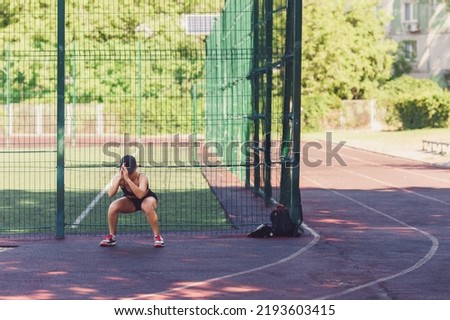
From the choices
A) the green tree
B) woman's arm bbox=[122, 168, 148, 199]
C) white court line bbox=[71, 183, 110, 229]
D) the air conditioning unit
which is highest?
the air conditioning unit

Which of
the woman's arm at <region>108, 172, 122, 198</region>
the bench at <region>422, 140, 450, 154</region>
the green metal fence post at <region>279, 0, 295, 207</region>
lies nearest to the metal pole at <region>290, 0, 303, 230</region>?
the green metal fence post at <region>279, 0, 295, 207</region>

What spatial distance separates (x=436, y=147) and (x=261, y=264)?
3162 centimetres

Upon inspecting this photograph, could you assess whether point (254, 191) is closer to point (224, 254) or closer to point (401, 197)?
point (401, 197)

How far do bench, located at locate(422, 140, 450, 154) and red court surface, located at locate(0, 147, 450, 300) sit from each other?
21706mm

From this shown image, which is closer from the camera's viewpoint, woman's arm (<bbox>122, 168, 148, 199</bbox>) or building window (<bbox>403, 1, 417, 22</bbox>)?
woman's arm (<bbox>122, 168, 148, 199</bbox>)

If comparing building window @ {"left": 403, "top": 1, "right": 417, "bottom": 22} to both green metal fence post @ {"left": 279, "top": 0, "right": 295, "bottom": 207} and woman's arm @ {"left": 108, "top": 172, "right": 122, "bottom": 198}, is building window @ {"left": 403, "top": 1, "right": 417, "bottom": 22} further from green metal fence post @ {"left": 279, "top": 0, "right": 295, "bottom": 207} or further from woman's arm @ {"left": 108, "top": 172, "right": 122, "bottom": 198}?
woman's arm @ {"left": 108, "top": 172, "right": 122, "bottom": 198}

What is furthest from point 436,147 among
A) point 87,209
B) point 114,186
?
point 114,186

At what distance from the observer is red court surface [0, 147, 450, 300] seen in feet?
39.4

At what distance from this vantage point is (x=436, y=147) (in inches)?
1766

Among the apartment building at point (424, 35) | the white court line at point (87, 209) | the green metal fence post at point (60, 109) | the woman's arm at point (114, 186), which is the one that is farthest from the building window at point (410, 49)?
the woman's arm at point (114, 186)

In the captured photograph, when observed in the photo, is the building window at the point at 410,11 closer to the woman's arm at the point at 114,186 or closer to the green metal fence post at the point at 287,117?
the green metal fence post at the point at 287,117

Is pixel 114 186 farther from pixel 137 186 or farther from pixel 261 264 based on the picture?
pixel 261 264

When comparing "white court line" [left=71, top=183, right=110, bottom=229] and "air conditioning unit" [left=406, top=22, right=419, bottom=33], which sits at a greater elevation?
"air conditioning unit" [left=406, top=22, right=419, bottom=33]

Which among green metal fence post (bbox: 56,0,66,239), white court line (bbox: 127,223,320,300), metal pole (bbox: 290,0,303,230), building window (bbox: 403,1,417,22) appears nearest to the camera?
white court line (bbox: 127,223,320,300)
